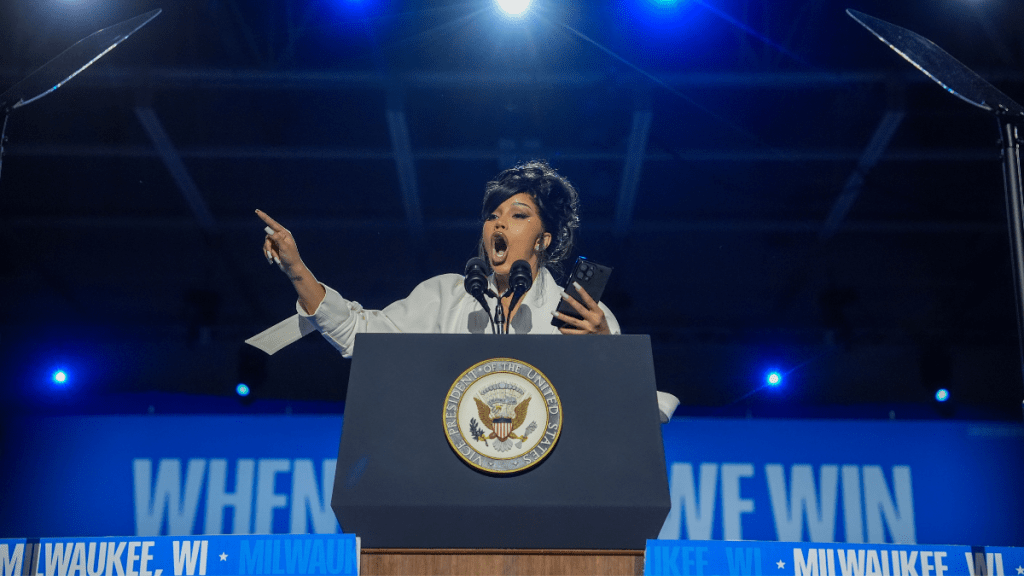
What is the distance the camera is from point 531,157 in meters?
5.32

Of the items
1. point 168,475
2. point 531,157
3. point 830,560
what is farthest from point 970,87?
point 168,475

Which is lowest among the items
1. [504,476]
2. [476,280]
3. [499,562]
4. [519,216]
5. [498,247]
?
[499,562]

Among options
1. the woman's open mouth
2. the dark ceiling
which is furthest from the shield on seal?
the dark ceiling

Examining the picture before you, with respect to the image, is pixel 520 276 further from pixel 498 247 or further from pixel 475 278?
pixel 498 247

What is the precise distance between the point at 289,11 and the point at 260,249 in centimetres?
242

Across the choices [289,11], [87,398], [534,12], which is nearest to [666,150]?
[534,12]

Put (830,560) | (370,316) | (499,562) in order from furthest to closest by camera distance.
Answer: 1. (830,560)
2. (370,316)
3. (499,562)

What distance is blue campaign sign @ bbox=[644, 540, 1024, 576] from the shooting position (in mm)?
4211

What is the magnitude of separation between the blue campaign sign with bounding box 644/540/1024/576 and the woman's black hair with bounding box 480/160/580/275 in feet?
7.38

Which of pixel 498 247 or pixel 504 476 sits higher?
pixel 498 247

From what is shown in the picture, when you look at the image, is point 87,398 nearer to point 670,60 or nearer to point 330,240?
point 330,240

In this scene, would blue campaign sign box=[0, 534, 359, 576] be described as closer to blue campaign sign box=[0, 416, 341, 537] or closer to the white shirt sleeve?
blue campaign sign box=[0, 416, 341, 537]

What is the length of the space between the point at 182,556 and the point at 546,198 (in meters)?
2.94

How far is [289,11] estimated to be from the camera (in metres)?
4.35
